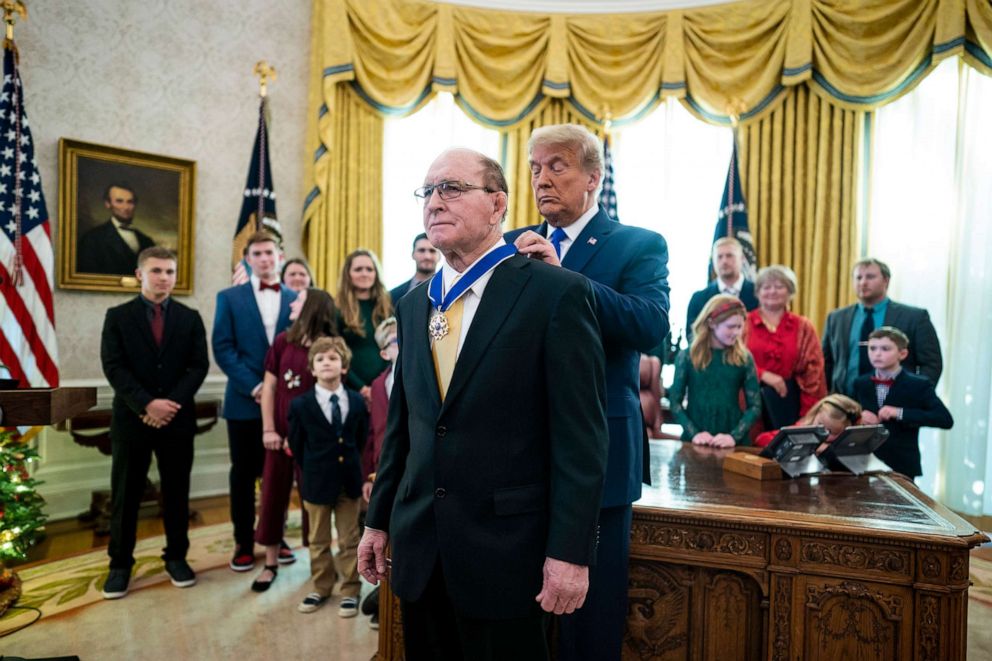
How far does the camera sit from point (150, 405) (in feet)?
10.6

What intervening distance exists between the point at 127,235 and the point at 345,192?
1.78 meters

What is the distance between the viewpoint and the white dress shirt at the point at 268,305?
12.6 feet

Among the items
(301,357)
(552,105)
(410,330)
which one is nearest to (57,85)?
(301,357)

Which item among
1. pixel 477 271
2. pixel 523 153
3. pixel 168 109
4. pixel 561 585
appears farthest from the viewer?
pixel 523 153

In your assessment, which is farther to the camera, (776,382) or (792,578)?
(776,382)

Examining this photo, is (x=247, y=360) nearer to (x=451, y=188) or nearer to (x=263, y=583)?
(x=263, y=583)

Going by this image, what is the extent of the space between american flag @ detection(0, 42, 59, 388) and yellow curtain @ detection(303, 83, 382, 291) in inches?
80.4

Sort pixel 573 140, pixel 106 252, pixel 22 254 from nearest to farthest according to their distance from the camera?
pixel 573 140 → pixel 22 254 → pixel 106 252

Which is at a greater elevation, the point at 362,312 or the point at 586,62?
the point at 586,62

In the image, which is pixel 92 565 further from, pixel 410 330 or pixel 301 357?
pixel 410 330

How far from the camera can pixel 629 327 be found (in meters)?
1.53

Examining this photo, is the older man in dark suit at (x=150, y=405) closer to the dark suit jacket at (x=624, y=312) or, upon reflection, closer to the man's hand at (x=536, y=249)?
the dark suit jacket at (x=624, y=312)

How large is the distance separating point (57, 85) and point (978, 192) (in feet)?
22.1

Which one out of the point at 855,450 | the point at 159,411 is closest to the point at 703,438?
the point at 855,450
